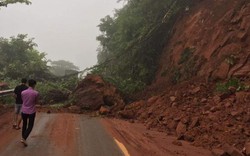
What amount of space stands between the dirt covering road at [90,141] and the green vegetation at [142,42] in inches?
349

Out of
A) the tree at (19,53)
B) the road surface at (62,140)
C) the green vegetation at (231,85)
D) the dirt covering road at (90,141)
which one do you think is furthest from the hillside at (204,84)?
the tree at (19,53)

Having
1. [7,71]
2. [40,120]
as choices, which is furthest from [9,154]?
[7,71]

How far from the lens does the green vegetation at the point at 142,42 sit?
74.9 ft

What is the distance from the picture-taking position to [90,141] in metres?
10.2

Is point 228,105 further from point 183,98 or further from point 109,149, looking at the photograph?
point 109,149

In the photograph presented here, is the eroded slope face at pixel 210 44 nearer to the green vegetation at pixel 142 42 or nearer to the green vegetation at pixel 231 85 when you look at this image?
the green vegetation at pixel 231 85

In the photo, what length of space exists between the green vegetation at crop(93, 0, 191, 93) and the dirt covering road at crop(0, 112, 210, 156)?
8.86 m

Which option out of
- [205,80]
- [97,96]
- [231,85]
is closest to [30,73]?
[97,96]

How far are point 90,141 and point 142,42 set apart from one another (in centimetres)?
1400

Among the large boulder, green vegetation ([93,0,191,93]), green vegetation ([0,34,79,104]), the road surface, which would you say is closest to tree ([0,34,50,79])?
green vegetation ([0,34,79,104])

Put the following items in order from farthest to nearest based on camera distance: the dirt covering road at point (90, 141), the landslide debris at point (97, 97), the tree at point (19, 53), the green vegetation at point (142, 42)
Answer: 1. the tree at point (19, 53)
2. the green vegetation at point (142, 42)
3. the landslide debris at point (97, 97)
4. the dirt covering road at point (90, 141)

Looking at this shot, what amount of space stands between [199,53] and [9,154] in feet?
40.3

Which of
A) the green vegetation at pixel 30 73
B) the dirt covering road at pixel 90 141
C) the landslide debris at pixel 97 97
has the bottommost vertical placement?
the dirt covering road at pixel 90 141

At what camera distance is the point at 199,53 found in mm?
18359
